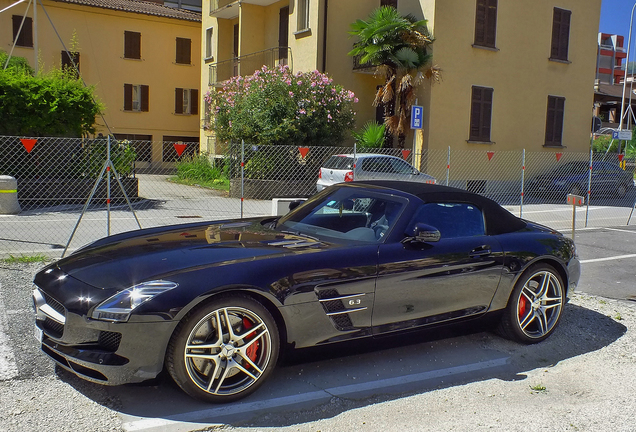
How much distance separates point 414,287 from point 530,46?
65.8ft

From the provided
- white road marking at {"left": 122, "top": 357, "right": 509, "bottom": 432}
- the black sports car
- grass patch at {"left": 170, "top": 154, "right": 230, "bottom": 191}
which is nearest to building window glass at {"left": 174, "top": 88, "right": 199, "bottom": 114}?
grass patch at {"left": 170, "top": 154, "right": 230, "bottom": 191}

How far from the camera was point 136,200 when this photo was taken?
16719 mm

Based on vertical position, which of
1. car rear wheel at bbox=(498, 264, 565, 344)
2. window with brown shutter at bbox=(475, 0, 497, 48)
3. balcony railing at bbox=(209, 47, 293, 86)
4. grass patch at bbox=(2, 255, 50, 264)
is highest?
window with brown shutter at bbox=(475, 0, 497, 48)

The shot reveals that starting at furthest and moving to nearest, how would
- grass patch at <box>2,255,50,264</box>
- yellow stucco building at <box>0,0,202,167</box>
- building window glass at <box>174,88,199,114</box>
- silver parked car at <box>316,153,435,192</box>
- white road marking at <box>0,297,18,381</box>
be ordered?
building window glass at <box>174,88,199,114</box>
yellow stucco building at <box>0,0,202,167</box>
silver parked car at <box>316,153,435,192</box>
grass patch at <box>2,255,50,264</box>
white road marking at <box>0,297,18,381</box>

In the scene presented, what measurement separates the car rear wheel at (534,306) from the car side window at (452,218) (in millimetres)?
620

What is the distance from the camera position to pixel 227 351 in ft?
12.7

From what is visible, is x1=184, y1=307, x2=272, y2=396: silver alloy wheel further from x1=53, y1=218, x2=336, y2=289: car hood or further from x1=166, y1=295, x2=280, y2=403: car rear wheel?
x1=53, y1=218, x2=336, y2=289: car hood

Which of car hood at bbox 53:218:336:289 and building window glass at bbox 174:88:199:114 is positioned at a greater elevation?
building window glass at bbox 174:88:199:114

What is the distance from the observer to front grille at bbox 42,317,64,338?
12.5 ft

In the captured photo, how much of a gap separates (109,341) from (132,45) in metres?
33.1

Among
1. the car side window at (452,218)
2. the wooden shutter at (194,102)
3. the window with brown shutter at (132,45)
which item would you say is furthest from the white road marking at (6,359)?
the wooden shutter at (194,102)

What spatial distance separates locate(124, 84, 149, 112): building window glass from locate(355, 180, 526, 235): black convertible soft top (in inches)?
1219

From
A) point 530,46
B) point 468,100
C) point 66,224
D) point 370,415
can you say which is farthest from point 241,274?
point 530,46

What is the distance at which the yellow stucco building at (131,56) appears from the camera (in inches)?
1254
